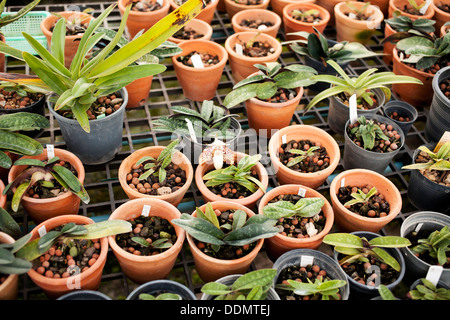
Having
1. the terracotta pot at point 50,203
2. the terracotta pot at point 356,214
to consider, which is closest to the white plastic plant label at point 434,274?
the terracotta pot at point 356,214

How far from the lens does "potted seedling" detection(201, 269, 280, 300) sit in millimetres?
1508

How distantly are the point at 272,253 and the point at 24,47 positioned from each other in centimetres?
222

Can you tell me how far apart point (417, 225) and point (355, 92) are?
0.92m

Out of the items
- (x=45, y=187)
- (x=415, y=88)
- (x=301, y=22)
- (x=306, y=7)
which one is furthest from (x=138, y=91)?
(x=415, y=88)

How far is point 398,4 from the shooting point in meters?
3.29

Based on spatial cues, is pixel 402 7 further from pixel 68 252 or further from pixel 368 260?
pixel 68 252

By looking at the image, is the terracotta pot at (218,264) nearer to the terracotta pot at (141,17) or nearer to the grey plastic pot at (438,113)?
the grey plastic pot at (438,113)

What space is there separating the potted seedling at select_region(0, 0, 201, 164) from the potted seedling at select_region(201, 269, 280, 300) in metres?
0.94

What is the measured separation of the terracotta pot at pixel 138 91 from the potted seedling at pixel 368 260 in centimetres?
142

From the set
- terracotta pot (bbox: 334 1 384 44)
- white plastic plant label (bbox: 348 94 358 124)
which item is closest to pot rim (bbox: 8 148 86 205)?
white plastic plant label (bbox: 348 94 358 124)

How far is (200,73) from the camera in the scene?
251 centimetres

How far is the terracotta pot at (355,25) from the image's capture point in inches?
118

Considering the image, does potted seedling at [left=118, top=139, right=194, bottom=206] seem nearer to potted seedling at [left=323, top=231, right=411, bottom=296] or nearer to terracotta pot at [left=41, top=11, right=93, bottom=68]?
potted seedling at [left=323, top=231, right=411, bottom=296]
